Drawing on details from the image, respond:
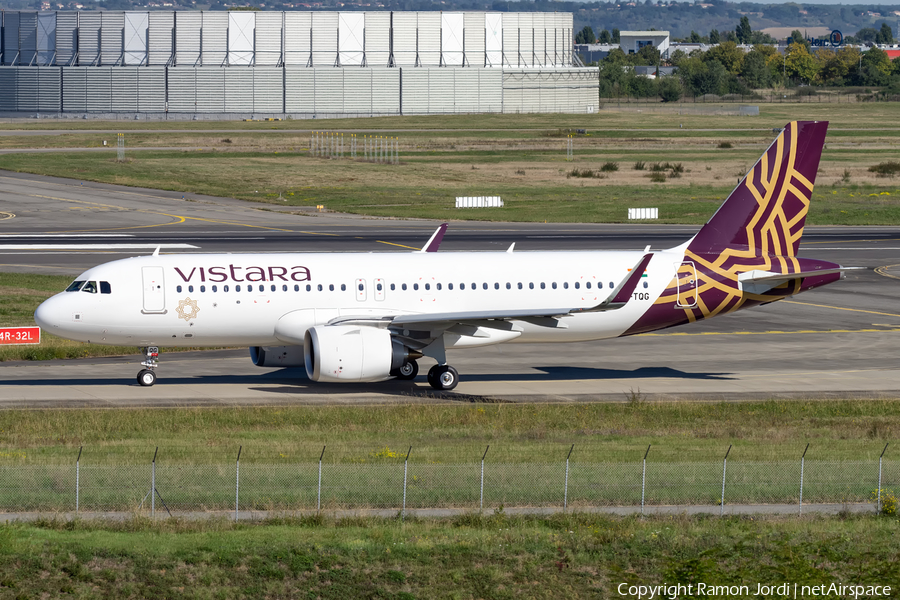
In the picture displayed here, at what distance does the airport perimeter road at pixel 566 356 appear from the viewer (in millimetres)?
42906

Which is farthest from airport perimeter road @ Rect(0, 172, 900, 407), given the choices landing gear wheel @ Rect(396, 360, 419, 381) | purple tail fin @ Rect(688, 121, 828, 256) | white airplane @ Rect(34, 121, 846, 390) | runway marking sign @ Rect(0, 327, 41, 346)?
purple tail fin @ Rect(688, 121, 828, 256)

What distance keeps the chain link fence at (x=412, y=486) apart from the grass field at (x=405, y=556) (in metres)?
1.20

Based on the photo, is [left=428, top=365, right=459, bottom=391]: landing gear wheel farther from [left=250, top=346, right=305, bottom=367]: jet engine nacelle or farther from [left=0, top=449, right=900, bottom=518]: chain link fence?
[left=0, top=449, right=900, bottom=518]: chain link fence

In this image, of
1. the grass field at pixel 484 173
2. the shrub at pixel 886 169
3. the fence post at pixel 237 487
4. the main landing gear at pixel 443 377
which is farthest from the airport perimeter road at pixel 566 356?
the shrub at pixel 886 169

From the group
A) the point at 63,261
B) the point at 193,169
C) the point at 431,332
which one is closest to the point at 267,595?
the point at 431,332

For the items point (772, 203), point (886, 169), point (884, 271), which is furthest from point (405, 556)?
point (886, 169)

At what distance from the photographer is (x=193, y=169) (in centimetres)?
13675

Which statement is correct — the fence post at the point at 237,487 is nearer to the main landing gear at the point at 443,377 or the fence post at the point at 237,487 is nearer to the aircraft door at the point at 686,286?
the main landing gear at the point at 443,377

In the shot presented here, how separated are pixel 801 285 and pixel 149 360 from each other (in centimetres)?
2550

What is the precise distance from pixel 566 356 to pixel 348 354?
14.5 metres

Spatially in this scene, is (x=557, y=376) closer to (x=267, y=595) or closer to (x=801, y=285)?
(x=801, y=285)

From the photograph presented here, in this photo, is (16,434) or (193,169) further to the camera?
(193,169)

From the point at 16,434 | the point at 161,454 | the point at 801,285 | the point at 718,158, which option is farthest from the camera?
the point at 718,158

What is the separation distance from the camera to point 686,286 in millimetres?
44562
